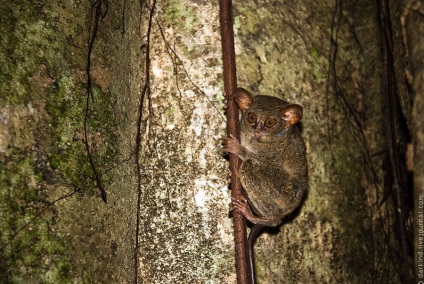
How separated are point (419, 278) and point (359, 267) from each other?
1.64 ft

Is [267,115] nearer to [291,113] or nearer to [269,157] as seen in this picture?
[291,113]

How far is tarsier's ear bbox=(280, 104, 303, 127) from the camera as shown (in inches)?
135

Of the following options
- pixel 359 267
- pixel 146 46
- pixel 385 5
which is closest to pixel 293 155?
pixel 359 267

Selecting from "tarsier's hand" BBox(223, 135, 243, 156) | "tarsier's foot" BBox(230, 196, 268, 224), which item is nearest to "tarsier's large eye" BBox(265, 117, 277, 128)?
"tarsier's hand" BBox(223, 135, 243, 156)

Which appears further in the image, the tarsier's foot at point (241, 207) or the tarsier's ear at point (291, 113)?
the tarsier's ear at point (291, 113)

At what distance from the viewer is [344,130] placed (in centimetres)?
411

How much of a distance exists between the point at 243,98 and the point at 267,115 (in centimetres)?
37

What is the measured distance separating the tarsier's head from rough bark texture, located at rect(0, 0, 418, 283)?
8.1 inches

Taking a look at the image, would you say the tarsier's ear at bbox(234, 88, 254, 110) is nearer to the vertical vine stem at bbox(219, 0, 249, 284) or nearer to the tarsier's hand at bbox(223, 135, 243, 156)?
the vertical vine stem at bbox(219, 0, 249, 284)

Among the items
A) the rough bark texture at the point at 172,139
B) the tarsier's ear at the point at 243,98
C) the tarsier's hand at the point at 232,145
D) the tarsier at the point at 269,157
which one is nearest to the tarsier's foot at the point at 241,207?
the tarsier at the point at 269,157

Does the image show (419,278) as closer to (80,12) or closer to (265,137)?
(265,137)

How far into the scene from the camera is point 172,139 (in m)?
3.36

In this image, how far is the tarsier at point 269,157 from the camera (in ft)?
11.1

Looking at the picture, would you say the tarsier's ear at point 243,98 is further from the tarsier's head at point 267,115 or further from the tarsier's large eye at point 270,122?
the tarsier's large eye at point 270,122
